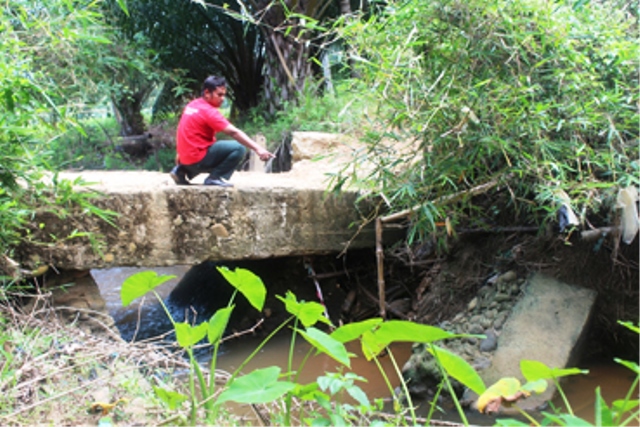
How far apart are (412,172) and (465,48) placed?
2.78 ft

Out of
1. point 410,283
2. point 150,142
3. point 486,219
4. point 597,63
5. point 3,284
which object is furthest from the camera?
point 150,142

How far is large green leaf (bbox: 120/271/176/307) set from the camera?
5.67 ft

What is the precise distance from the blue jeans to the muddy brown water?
1.54m

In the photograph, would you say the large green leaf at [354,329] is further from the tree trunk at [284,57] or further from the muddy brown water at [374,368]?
the tree trunk at [284,57]

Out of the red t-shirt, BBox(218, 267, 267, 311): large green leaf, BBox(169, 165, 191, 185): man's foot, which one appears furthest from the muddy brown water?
the red t-shirt

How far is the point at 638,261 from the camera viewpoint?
152 inches

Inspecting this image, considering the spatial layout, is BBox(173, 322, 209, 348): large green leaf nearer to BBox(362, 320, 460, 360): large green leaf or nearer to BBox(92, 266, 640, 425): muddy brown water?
BBox(362, 320, 460, 360): large green leaf

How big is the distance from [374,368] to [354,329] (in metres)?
2.86

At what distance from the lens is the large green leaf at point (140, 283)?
1.73 m

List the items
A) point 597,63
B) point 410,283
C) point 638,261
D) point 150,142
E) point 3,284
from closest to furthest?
point 3,284 → point 597,63 → point 638,261 → point 410,283 → point 150,142

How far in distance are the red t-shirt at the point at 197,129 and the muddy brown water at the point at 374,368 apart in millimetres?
1694

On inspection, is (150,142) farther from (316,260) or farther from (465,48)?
(465,48)

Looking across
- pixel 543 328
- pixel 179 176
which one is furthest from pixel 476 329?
Answer: pixel 179 176

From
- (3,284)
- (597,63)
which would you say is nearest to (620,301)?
(597,63)
